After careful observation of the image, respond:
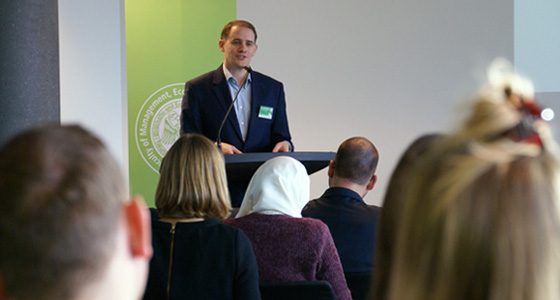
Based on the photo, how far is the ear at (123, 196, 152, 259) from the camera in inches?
40.4

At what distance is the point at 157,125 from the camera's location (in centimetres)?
738

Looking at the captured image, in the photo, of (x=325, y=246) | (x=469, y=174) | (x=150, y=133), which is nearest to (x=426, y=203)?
(x=469, y=174)

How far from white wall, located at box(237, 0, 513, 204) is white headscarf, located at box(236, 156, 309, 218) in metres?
4.53

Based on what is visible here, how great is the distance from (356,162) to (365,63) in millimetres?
4203

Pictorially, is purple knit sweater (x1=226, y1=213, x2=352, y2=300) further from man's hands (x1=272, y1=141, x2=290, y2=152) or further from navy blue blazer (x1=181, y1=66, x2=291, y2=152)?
navy blue blazer (x1=181, y1=66, x2=291, y2=152)

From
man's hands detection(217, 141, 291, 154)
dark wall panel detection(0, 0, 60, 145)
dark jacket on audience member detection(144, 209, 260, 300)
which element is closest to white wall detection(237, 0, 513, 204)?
man's hands detection(217, 141, 291, 154)

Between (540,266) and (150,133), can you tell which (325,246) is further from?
(150,133)

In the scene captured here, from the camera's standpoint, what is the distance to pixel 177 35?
745 centimetres

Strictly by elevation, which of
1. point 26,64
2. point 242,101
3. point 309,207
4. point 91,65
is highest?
point 91,65

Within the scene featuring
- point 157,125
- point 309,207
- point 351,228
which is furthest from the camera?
point 157,125

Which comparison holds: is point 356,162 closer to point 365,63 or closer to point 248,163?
point 248,163

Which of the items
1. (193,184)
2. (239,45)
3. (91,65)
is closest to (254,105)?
(239,45)

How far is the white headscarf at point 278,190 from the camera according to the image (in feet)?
10.7

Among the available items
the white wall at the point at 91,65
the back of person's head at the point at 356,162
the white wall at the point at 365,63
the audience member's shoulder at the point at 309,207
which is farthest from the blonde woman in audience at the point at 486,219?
the white wall at the point at 365,63
